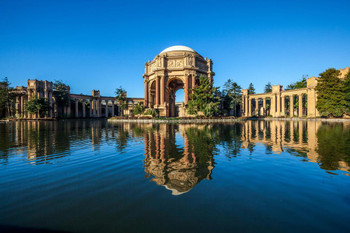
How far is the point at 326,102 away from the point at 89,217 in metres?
55.6

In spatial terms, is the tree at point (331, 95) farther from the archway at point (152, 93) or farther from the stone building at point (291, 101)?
the archway at point (152, 93)

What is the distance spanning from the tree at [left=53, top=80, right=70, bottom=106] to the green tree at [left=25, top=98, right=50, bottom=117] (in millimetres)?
10280

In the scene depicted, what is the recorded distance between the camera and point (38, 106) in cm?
5166

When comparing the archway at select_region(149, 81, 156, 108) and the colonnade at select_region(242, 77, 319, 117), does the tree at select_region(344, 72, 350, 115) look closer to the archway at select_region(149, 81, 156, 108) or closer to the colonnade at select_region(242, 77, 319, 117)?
the colonnade at select_region(242, 77, 319, 117)

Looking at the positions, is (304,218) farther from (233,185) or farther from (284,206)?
(233,185)

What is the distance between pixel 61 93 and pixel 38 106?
1559 cm

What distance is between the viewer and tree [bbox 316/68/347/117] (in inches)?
1608

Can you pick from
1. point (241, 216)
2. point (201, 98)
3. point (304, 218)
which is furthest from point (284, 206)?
point (201, 98)

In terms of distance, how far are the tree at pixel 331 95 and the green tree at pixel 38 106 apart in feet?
249

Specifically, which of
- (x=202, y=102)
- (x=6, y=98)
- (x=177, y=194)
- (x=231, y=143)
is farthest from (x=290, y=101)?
(x=6, y=98)

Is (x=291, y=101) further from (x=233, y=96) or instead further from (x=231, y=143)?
(x=231, y=143)

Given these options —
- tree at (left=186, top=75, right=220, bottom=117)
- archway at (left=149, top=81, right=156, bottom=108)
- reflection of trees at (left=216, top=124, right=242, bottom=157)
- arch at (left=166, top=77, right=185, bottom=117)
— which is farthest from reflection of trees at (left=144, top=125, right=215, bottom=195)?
arch at (left=166, top=77, right=185, bottom=117)

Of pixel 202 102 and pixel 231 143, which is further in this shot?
pixel 202 102

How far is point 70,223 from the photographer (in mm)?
2988
